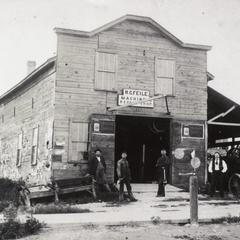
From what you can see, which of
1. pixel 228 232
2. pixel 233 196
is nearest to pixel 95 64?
pixel 233 196

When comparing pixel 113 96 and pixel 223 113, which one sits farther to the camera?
pixel 223 113

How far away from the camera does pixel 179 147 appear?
2056 centimetres

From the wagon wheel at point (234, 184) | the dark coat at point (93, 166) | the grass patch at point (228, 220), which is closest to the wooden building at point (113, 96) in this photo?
the dark coat at point (93, 166)

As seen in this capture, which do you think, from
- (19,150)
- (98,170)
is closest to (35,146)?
(19,150)

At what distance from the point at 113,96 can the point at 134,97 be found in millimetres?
819

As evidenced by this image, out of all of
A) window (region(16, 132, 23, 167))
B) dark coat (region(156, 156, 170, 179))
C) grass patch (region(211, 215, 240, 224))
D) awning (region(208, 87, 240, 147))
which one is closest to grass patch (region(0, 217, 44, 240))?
grass patch (region(211, 215, 240, 224))

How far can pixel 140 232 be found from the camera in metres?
10.8

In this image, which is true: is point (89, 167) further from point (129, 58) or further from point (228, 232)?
point (228, 232)

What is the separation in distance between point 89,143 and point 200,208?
19.5 ft

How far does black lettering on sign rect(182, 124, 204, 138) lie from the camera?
67.9 feet

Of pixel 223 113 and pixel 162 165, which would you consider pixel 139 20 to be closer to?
pixel 223 113

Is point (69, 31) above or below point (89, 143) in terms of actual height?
above

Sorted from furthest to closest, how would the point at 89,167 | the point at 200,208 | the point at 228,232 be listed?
the point at 89,167 → the point at 200,208 → the point at 228,232

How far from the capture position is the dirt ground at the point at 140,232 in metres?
10.2
